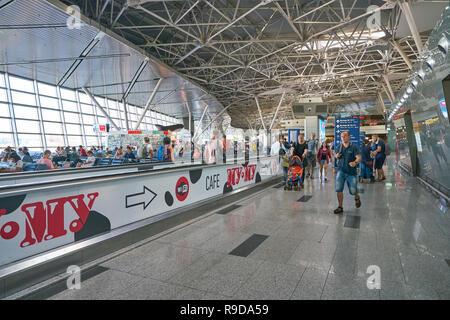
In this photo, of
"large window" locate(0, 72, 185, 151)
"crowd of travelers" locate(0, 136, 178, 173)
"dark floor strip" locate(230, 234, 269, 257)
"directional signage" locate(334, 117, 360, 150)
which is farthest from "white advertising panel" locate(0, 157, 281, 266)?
"large window" locate(0, 72, 185, 151)

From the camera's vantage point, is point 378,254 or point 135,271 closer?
point 135,271

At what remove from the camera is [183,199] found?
5137mm

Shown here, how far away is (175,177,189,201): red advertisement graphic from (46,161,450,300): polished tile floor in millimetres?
619

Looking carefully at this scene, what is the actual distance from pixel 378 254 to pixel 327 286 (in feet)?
4.33

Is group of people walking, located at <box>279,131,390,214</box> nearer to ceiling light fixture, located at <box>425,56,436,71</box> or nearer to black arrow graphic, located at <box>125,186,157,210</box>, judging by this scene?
ceiling light fixture, located at <box>425,56,436,71</box>

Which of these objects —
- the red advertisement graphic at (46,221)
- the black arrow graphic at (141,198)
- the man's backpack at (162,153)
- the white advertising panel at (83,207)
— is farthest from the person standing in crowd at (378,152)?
the red advertisement graphic at (46,221)

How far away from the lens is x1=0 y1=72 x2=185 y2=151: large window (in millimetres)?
16719

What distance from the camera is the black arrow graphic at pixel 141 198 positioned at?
12.9 ft

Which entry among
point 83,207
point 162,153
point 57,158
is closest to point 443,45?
point 83,207

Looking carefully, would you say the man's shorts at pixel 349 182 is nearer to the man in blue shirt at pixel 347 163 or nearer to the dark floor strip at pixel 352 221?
the man in blue shirt at pixel 347 163

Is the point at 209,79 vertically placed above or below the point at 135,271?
above

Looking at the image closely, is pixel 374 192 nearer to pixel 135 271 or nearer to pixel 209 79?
pixel 135 271
